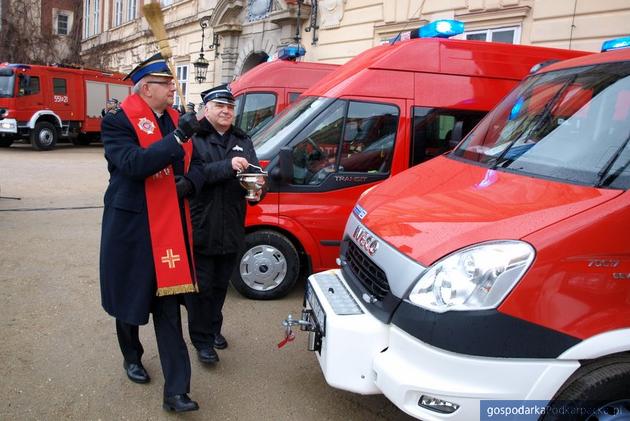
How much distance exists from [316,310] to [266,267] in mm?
1921

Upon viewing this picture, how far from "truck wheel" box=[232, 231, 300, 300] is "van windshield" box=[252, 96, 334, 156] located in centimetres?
79

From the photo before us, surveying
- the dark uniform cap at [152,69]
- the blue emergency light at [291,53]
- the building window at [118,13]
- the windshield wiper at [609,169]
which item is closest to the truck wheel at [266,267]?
the dark uniform cap at [152,69]

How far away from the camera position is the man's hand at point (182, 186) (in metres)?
2.91

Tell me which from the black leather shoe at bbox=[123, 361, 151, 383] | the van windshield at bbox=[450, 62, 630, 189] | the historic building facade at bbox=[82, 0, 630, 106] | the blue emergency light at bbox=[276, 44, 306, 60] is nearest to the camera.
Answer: the van windshield at bbox=[450, 62, 630, 189]

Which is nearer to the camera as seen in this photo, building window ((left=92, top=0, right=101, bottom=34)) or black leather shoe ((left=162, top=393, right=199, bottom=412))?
black leather shoe ((left=162, top=393, right=199, bottom=412))

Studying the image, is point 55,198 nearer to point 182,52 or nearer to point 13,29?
point 182,52

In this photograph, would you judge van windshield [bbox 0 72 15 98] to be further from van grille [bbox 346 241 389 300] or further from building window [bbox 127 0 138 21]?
van grille [bbox 346 241 389 300]

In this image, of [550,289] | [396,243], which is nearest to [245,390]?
[396,243]

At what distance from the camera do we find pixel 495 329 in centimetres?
208

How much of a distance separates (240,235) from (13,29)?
33.2 m

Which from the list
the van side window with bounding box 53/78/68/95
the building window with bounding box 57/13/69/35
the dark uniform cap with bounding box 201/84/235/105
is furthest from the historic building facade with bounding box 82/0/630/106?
the building window with bounding box 57/13/69/35

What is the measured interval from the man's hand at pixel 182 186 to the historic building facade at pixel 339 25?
143 cm

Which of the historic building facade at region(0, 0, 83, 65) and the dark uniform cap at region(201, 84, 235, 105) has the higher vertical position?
the historic building facade at region(0, 0, 83, 65)

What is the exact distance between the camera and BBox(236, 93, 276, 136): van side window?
26.3ft
